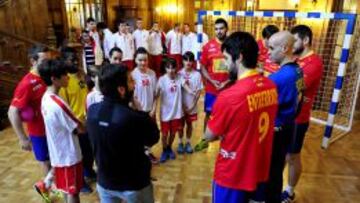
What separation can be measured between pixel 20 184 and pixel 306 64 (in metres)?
3.01

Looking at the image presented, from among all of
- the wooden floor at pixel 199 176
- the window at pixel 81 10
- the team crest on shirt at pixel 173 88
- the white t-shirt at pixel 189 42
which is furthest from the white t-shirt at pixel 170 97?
the window at pixel 81 10

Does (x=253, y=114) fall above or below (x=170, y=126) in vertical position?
above

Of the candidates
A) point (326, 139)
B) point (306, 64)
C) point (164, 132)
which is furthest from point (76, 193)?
point (326, 139)

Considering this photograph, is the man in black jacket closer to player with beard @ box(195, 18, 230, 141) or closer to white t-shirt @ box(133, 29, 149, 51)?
player with beard @ box(195, 18, 230, 141)

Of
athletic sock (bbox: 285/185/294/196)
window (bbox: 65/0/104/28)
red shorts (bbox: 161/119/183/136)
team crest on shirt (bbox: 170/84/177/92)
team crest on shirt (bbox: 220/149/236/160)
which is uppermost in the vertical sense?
window (bbox: 65/0/104/28)

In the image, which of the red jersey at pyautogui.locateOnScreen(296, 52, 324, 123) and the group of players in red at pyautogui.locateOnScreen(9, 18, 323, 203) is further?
the red jersey at pyautogui.locateOnScreen(296, 52, 324, 123)

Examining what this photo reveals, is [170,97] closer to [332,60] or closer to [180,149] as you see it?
[180,149]

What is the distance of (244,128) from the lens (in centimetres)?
154

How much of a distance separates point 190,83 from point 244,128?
6.17ft

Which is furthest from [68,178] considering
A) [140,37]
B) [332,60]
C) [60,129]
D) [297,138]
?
[140,37]

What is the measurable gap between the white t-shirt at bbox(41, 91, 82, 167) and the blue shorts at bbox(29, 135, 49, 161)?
1.33 feet

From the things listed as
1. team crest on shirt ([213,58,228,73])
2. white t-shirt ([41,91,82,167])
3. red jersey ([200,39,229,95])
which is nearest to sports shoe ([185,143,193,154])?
red jersey ([200,39,229,95])

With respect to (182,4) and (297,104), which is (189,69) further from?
(182,4)

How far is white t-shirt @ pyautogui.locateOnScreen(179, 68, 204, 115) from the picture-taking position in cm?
336
